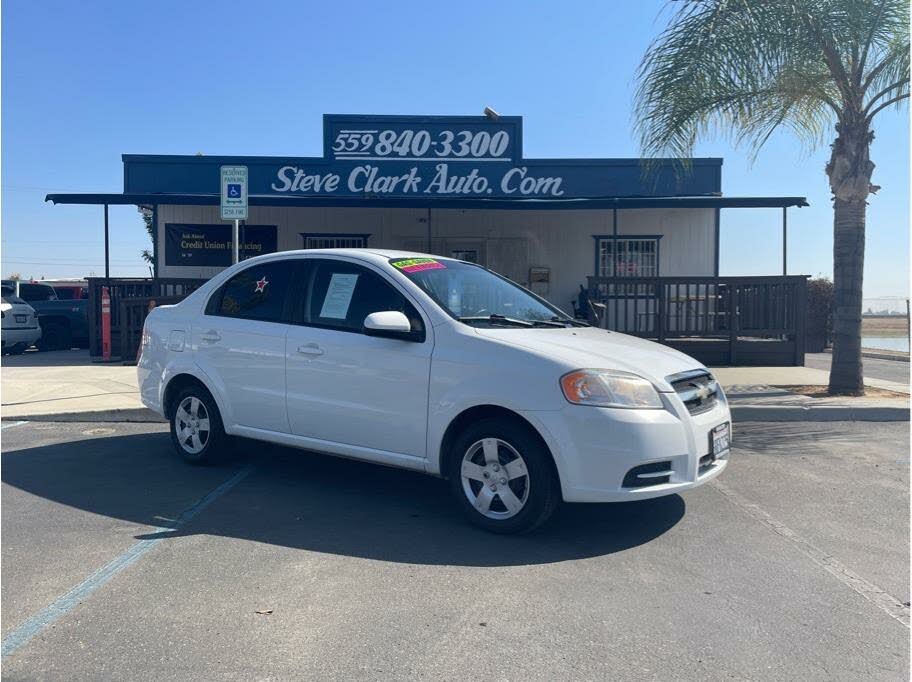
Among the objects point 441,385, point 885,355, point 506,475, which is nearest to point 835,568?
point 506,475

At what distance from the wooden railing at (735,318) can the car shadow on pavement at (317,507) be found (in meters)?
7.91

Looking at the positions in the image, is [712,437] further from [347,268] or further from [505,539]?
[347,268]

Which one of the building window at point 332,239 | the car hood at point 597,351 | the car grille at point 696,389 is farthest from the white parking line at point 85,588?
the building window at point 332,239

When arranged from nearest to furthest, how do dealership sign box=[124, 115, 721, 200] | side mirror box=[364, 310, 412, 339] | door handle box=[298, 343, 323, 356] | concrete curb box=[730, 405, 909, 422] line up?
side mirror box=[364, 310, 412, 339], door handle box=[298, 343, 323, 356], concrete curb box=[730, 405, 909, 422], dealership sign box=[124, 115, 721, 200]

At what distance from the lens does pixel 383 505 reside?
5203 millimetres

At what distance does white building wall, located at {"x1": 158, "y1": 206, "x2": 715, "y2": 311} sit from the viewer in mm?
16875

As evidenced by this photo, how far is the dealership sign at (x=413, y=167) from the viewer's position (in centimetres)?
1571

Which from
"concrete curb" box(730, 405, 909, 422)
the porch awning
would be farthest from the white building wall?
"concrete curb" box(730, 405, 909, 422)

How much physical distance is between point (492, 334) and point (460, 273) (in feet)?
3.38

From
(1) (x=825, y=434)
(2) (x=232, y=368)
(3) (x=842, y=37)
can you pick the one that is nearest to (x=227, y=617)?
(2) (x=232, y=368)

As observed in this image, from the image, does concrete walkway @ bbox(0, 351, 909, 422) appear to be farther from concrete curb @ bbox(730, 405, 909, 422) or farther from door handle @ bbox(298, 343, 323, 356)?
door handle @ bbox(298, 343, 323, 356)

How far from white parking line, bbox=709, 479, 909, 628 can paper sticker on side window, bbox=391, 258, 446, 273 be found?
273cm

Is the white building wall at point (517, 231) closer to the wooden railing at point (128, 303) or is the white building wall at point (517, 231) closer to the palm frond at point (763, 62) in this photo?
the wooden railing at point (128, 303)

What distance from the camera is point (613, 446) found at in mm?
4160
